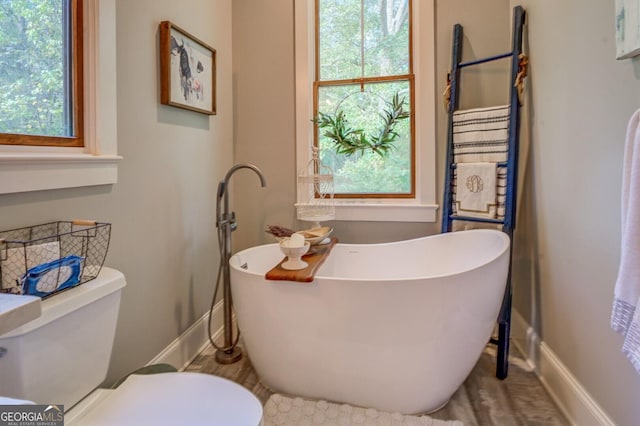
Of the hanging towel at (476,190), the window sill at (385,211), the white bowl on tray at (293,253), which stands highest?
the hanging towel at (476,190)

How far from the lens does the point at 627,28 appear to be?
3.51ft

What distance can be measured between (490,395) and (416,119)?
1.63 meters

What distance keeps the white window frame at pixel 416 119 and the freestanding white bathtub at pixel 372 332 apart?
789 mm

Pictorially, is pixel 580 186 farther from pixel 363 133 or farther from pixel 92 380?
pixel 92 380

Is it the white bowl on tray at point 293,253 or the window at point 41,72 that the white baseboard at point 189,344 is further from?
the window at point 41,72

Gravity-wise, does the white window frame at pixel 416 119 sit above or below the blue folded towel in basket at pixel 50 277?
→ above

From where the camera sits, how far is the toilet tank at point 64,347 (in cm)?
85

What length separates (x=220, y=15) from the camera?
92.8 inches

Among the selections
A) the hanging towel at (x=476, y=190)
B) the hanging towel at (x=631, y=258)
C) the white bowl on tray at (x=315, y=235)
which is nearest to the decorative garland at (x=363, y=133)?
the hanging towel at (x=476, y=190)

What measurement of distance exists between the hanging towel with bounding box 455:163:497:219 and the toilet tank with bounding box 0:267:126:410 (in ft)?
6.02

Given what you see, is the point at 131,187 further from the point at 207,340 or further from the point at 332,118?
the point at 332,118

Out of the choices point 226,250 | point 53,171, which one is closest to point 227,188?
point 226,250

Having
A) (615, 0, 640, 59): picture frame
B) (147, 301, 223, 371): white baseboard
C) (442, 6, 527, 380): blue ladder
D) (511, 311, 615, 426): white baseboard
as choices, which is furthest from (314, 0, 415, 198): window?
(615, 0, 640, 59): picture frame

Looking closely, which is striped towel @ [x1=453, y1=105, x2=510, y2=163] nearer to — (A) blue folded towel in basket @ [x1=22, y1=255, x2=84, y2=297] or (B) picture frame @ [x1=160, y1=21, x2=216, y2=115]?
(B) picture frame @ [x1=160, y1=21, x2=216, y2=115]
